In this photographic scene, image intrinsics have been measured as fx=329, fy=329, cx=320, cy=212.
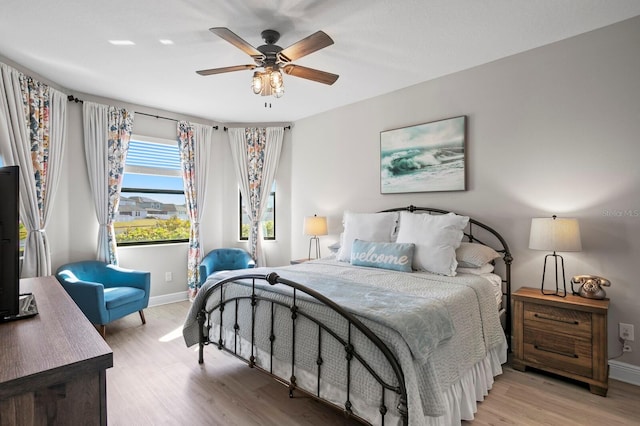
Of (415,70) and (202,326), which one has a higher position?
(415,70)

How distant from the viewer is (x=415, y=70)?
337cm

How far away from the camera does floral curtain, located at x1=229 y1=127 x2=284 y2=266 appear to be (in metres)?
5.20

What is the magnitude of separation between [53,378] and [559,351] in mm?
3063

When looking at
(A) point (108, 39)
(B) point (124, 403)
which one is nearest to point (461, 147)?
(A) point (108, 39)

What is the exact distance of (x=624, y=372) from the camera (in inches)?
99.7

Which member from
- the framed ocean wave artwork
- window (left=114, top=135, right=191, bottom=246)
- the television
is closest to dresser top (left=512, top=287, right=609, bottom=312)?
the framed ocean wave artwork

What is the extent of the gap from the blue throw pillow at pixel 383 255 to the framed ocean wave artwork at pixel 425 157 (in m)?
0.90

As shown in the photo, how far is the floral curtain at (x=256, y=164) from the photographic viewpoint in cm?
520

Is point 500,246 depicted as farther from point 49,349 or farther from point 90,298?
point 90,298

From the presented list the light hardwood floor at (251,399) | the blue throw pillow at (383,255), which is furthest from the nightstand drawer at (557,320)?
the blue throw pillow at (383,255)

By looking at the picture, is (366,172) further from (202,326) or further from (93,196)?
(93,196)

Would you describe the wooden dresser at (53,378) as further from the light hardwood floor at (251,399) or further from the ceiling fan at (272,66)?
the ceiling fan at (272,66)

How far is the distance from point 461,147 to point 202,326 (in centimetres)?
299

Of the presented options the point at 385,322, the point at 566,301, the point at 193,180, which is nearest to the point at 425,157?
the point at 566,301
